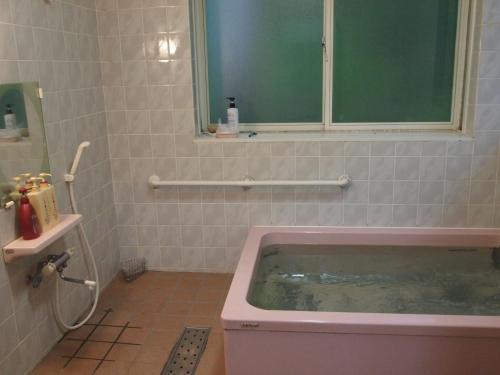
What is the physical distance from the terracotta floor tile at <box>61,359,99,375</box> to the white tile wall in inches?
6.9

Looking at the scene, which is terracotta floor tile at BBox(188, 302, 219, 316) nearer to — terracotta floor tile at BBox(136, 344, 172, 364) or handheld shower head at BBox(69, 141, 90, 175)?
terracotta floor tile at BBox(136, 344, 172, 364)

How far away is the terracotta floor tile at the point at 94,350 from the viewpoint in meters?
2.39

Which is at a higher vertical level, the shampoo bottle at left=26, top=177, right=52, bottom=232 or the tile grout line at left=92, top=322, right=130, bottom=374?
the shampoo bottle at left=26, top=177, right=52, bottom=232

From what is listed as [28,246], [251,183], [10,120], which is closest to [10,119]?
[10,120]

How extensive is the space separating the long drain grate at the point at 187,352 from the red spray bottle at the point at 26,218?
90 centimetres

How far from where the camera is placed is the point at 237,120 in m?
3.09

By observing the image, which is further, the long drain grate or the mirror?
the long drain grate

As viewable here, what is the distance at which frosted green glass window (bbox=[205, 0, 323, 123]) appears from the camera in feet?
9.98

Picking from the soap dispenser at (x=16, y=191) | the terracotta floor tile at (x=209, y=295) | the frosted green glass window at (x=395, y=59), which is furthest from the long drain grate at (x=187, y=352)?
the frosted green glass window at (x=395, y=59)

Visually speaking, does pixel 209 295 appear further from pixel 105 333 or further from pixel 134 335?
pixel 105 333

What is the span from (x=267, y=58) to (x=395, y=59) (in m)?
0.83

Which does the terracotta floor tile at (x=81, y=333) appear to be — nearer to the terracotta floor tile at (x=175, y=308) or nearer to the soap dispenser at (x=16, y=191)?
the terracotta floor tile at (x=175, y=308)

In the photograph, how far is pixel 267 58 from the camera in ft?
10.2

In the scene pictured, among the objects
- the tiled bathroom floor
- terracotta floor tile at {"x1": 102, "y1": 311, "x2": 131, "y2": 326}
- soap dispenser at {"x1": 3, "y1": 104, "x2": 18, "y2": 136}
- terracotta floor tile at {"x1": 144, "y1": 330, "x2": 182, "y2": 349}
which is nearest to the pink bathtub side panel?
the tiled bathroom floor
